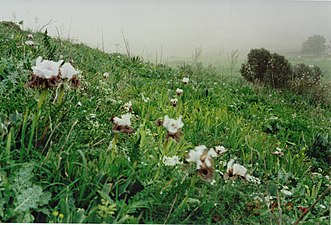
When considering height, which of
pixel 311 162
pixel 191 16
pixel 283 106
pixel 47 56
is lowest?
pixel 311 162

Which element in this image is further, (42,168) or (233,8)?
(233,8)

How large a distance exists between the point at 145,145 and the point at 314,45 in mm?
698

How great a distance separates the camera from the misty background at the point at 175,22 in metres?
1.41

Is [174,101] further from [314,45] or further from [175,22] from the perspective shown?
[314,45]

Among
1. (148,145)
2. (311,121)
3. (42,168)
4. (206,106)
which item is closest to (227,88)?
(206,106)

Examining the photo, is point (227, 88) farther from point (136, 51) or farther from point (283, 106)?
point (136, 51)

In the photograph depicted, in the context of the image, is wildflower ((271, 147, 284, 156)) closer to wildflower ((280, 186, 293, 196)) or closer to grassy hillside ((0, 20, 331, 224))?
grassy hillside ((0, 20, 331, 224))

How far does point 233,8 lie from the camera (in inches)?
56.6

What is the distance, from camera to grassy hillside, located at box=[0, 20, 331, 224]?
939 millimetres

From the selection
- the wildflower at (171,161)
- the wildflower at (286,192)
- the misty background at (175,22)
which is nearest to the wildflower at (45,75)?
the wildflower at (171,161)

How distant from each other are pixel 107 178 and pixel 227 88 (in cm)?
84

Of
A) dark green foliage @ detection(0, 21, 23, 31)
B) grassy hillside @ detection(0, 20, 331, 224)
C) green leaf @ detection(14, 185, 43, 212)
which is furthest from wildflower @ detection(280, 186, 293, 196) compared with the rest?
dark green foliage @ detection(0, 21, 23, 31)

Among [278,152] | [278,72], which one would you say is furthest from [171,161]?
[278,72]

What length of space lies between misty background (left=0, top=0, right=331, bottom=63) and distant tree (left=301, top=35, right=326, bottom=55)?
0.02m
